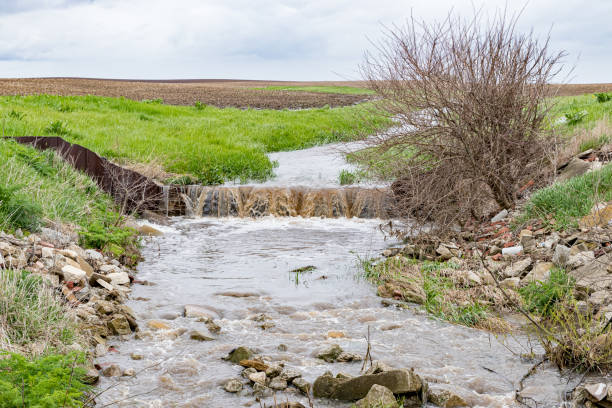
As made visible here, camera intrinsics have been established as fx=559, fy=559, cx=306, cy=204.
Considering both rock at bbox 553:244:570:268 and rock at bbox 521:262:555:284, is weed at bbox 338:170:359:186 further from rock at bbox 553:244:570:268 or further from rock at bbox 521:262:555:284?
rock at bbox 553:244:570:268

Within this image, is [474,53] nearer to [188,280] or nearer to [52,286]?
[188,280]

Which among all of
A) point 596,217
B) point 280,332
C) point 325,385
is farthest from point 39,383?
point 596,217

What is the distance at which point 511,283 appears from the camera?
6.49 meters

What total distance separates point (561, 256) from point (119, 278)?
5.22 meters

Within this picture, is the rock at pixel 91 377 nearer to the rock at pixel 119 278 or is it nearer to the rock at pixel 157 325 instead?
the rock at pixel 157 325

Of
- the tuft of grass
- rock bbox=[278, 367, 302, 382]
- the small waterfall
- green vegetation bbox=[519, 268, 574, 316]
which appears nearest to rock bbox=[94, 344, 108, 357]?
the tuft of grass

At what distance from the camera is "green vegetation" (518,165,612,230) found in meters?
7.49

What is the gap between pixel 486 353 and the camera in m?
4.95

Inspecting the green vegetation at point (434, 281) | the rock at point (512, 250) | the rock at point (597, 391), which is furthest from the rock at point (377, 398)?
the rock at point (512, 250)

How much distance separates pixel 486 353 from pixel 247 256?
471 centimetres

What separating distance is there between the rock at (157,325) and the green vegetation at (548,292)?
3.74 metres

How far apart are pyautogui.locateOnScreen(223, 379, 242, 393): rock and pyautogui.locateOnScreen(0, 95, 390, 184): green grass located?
596cm

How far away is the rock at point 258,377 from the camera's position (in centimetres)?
427

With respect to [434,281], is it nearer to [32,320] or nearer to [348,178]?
[32,320]
